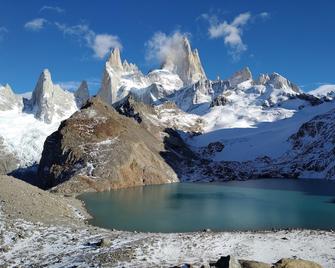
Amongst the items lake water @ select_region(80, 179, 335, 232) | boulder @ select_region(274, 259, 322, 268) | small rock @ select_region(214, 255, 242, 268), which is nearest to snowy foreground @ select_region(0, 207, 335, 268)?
small rock @ select_region(214, 255, 242, 268)

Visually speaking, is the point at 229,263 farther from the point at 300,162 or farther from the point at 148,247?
the point at 300,162

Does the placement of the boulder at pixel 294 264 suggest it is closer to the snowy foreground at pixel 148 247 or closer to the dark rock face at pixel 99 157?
the snowy foreground at pixel 148 247

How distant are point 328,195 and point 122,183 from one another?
46805 mm

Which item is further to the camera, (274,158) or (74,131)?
(274,158)

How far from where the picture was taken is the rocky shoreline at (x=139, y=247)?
113 ft

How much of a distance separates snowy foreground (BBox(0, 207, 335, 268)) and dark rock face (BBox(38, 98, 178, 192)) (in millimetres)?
59184

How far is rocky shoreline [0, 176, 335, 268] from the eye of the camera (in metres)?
34.5

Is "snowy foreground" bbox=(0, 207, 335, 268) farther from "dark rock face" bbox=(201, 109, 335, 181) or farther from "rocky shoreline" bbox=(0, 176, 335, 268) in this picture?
"dark rock face" bbox=(201, 109, 335, 181)

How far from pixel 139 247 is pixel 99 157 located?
85119 mm

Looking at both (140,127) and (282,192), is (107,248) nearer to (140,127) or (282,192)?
(282,192)

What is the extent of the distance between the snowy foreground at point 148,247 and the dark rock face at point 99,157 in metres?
59.2

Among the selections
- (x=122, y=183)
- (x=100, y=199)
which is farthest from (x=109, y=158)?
(x=100, y=199)

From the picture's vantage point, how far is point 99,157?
398 ft

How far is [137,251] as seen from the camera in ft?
119
